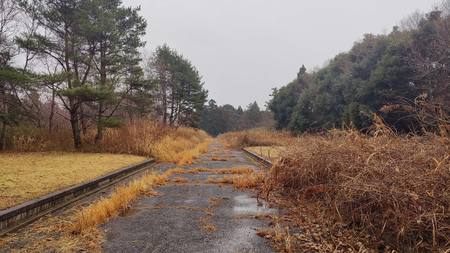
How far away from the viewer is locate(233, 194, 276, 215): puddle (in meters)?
4.94

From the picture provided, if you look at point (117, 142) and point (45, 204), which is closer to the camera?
point (45, 204)

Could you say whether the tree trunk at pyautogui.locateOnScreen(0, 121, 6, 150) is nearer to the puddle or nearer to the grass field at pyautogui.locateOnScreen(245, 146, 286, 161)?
the grass field at pyautogui.locateOnScreen(245, 146, 286, 161)

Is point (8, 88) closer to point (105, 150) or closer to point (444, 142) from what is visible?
point (105, 150)

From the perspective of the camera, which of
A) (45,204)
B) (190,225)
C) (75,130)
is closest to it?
(190,225)

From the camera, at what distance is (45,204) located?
4914 mm

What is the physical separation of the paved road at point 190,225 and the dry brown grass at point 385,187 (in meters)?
1.04

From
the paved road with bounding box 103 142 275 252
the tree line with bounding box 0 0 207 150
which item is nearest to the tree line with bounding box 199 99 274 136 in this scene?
the tree line with bounding box 0 0 207 150

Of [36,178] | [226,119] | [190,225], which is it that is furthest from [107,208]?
[226,119]

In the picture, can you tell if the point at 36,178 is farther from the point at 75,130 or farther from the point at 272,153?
the point at 272,153

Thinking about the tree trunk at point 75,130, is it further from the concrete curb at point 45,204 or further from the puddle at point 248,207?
the puddle at point 248,207

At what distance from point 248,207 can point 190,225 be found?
1322 mm

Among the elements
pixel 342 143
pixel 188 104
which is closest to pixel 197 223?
pixel 342 143

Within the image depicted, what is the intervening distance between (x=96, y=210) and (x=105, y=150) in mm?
10115

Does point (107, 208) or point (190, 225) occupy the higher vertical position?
point (107, 208)
